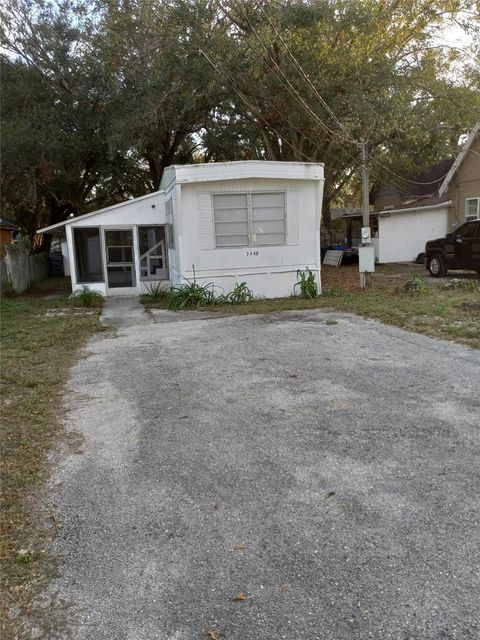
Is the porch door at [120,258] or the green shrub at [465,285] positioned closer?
the green shrub at [465,285]

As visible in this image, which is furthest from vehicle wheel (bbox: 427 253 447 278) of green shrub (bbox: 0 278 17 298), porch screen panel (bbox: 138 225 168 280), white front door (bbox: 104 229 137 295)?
green shrub (bbox: 0 278 17 298)

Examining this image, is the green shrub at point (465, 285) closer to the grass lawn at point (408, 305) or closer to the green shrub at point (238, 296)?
the grass lawn at point (408, 305)

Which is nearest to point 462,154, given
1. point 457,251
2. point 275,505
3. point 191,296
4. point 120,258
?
point 457,251

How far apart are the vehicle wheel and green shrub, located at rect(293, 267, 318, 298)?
5.32 meters

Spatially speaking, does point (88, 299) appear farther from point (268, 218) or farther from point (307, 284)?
point (307, 284)

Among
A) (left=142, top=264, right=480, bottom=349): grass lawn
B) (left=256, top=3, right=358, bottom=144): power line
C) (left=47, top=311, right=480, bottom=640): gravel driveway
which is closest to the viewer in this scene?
(left=47, top=311, right=480, bottom=640): gravel driveway

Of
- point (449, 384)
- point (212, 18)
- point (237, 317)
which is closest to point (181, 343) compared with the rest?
point (237, 317)

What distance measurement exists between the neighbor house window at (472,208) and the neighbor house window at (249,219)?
1298cm

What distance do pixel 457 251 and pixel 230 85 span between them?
323 inches

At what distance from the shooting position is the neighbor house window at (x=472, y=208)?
2244cm

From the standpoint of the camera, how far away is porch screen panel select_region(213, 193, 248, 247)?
12.6 metres

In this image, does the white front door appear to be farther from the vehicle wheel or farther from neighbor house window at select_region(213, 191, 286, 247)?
the vehicle wheel

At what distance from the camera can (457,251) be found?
52.3ft

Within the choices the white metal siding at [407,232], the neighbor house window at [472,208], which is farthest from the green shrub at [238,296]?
the neighbor house window at [472,208]
